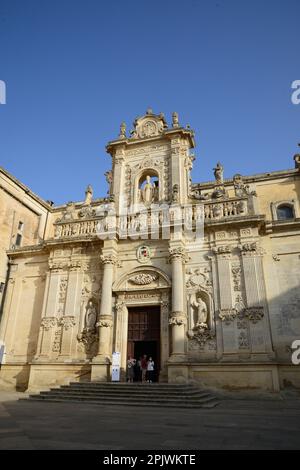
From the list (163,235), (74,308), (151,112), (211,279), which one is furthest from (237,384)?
(151,112)

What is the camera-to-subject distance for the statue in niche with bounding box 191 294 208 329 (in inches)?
657

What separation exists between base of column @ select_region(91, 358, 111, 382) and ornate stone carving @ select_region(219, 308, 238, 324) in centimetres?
603

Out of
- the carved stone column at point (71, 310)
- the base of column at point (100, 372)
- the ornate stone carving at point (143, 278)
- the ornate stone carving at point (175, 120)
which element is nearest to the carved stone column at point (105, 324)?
the base of column at point (100, 372)

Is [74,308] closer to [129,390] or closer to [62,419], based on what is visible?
[129,390]

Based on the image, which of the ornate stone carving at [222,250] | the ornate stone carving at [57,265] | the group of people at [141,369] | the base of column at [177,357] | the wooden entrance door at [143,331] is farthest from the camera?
the ornate stone carving at [57,265]

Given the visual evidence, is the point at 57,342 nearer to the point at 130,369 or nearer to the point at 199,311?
the point at 130,369

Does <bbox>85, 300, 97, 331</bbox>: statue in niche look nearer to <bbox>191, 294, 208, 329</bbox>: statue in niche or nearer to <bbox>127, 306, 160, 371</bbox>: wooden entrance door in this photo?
<bbox>127, 306, 160, 371</bbox>: wooden entrance door

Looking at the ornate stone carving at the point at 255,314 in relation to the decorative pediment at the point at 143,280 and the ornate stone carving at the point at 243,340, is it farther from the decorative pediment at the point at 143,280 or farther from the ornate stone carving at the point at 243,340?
the decorative pediment at the point at 143,280

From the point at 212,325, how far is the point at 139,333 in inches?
158

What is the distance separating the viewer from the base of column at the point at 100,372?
16.3 m

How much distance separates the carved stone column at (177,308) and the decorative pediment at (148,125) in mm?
9042

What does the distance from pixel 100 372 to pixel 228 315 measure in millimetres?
6810

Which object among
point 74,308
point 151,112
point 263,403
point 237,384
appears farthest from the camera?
point 151,112

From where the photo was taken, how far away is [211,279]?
17.7 meters
